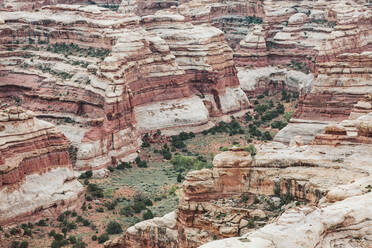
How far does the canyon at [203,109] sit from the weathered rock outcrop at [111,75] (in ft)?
0.47

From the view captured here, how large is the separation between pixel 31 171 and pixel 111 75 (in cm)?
1971

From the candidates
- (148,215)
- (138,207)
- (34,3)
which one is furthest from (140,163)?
(34,3)

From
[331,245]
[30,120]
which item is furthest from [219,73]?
[331,245]

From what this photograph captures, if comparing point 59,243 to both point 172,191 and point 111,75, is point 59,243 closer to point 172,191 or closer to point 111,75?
point 172,191

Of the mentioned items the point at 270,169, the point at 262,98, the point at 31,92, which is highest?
the point at 270,169

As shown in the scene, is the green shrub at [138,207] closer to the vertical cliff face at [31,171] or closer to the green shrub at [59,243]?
the vertical cliff face at [31,171]

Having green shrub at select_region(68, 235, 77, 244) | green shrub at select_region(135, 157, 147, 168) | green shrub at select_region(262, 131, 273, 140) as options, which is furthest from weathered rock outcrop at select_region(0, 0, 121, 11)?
green shrub at select_region(68, 235, 77, 244)

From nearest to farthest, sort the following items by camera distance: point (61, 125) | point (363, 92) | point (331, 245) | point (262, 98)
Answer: point (331, 245)
point (363, 92)
point (61, 125)
point (262, 98)

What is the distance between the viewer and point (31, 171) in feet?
191

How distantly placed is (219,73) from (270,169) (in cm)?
5249

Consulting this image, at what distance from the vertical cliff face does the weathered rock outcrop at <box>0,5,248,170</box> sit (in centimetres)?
1047

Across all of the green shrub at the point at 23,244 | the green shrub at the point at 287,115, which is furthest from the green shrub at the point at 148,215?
the green shrub at the point at 287,115

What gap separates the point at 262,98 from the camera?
105250 millimetres

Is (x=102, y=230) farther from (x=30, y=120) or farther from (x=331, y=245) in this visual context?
(x=331, y=245)
